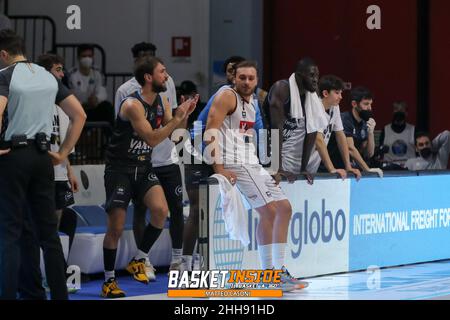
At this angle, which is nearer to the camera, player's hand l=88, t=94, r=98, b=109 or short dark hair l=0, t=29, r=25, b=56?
short dark hair l=0, t=29, r=25, b=56

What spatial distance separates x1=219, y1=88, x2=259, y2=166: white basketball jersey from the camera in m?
10.0

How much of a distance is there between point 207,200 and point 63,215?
159 centimetres

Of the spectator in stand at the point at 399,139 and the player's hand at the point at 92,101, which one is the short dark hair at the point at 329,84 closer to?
the spectator in stand at the point at 399,139

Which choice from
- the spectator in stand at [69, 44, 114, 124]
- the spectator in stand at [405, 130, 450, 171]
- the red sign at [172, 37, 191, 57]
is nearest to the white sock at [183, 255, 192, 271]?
the spectator in stand at [405, 130, 450, 171]

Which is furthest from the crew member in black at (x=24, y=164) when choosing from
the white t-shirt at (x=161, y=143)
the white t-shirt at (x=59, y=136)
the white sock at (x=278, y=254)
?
the white sock at (x=278, y=254)

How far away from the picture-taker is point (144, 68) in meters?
10.2

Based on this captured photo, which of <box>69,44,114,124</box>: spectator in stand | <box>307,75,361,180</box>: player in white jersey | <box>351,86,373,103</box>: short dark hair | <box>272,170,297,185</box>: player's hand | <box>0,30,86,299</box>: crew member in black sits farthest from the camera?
<box>69,44,114,124</box>: spectator in stand

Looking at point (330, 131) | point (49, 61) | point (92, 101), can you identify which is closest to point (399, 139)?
A: point (92, 101)

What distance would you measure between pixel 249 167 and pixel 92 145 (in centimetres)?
605

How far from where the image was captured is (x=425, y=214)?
12.5 metres

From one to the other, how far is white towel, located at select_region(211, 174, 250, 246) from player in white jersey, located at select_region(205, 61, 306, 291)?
7cm

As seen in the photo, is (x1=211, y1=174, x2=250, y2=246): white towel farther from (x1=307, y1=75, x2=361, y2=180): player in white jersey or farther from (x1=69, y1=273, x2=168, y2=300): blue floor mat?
(x1=307, y1=75, x2=361, y2=180): player in white jersey

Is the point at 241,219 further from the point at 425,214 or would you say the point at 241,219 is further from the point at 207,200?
the point at 425,214

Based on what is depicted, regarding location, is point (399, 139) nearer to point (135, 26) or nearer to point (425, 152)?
point (425, 152)
